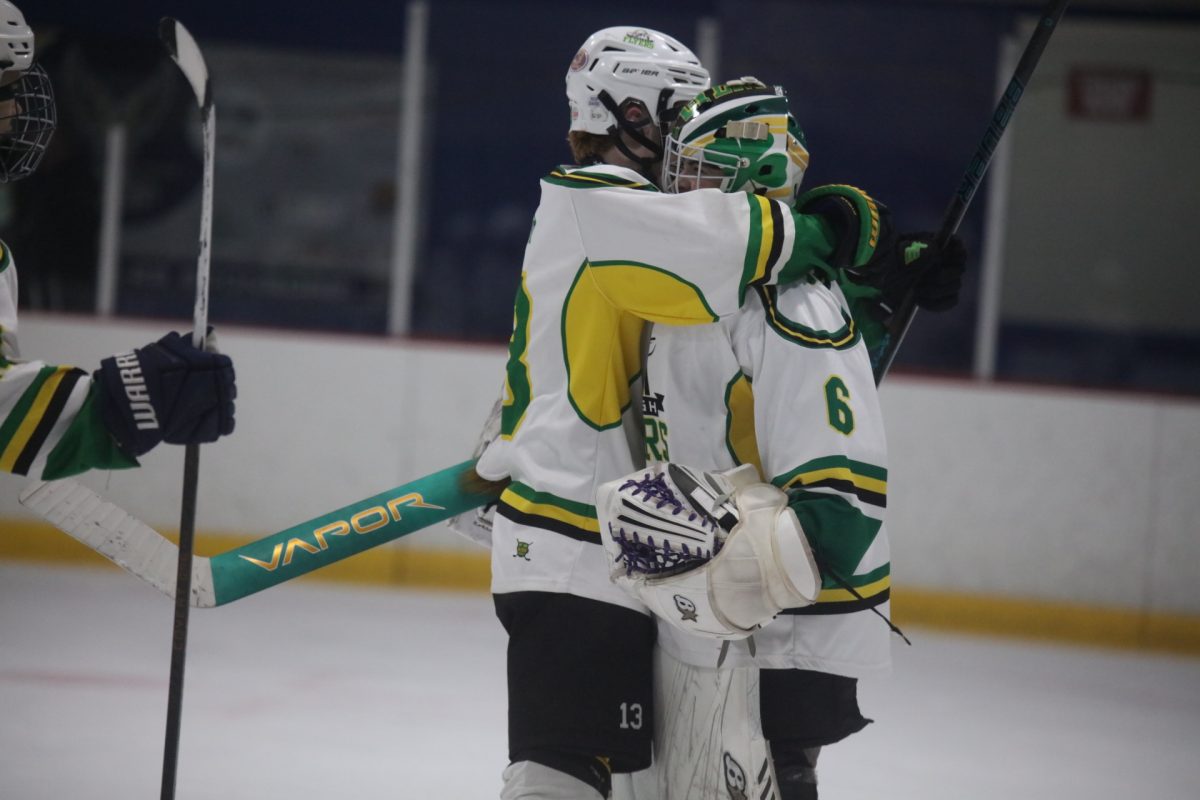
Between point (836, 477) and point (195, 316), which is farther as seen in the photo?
point (195, 316)

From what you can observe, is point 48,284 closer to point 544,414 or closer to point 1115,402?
point 1115,402

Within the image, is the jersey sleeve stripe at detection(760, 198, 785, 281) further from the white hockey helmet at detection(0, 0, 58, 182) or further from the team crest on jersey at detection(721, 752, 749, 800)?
the white hockey helmet at detection(0, 0, 58, 182)

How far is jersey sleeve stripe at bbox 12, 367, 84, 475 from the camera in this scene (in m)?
1.82

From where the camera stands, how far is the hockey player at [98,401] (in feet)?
5.92

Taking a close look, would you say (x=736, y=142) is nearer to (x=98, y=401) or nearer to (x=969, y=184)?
(x=969, y=184)

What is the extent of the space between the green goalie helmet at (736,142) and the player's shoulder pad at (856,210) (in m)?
0.05

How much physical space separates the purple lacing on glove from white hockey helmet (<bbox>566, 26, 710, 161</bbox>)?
2.05 ft

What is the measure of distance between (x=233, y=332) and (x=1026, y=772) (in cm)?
292

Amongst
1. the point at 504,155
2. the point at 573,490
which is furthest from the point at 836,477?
the point at 504,155

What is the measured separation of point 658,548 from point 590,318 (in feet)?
1.08

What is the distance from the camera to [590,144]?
201 centimetres

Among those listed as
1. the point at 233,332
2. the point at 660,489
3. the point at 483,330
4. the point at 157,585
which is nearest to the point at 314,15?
the point at 483,330

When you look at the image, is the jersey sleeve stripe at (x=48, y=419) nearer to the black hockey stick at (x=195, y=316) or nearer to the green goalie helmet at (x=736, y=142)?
the black hockey stick at (x=195, y=316)

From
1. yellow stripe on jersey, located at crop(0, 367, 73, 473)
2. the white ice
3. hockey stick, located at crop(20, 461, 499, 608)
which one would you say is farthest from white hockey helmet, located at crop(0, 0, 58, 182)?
the white ice
